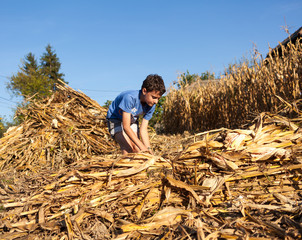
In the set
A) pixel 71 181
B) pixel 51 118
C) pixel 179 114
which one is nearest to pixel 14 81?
pixel 179 114

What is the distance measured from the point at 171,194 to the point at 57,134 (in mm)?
4295

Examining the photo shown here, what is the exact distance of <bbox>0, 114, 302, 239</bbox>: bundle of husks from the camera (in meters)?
1.85

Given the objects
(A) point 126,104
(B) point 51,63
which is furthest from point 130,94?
(B) point 51,63

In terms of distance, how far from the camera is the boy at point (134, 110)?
342 cm

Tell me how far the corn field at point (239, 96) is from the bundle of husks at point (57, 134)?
11.7 ft

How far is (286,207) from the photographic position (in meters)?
1.81

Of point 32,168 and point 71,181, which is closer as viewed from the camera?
point 71,181

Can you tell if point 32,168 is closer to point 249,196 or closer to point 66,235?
point 66,235

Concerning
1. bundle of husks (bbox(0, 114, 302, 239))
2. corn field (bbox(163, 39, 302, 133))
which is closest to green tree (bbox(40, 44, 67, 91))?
corn field (bbox(163, 39, 302, 133))

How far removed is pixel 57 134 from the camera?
19.0ft

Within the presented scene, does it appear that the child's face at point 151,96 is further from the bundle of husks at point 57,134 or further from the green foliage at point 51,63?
the green foliage at point 51,63

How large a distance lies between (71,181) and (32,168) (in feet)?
10.8

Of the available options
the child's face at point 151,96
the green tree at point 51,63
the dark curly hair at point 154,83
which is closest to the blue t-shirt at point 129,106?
the child's face at point 151,96

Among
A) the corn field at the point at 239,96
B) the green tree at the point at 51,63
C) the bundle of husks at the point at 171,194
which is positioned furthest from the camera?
the green tree at the point at 51,63
